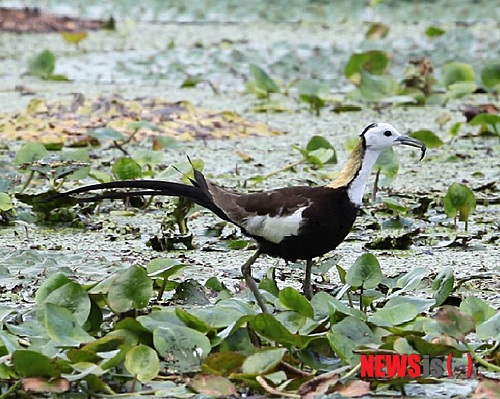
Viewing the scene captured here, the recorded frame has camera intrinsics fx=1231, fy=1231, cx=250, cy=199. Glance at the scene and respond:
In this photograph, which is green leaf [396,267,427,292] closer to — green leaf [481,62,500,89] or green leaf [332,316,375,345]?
green leaf [332,316,375,345]

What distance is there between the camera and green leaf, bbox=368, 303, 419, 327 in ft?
8.89

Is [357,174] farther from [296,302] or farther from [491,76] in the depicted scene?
[491,76]

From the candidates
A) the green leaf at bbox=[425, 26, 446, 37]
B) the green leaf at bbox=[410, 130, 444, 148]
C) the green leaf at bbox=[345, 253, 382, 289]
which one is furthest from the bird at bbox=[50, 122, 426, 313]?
the green leaf at bbox=[425, 26, 446, 37]

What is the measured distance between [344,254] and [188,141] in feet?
6.76

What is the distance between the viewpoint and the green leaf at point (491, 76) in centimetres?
679

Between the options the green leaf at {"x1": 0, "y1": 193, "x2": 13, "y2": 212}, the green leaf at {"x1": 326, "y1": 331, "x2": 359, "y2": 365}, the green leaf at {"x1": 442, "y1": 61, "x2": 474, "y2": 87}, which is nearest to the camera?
the green leaf at {"x1": 326, "y1": 331, "x2": 359, "y2": 365}

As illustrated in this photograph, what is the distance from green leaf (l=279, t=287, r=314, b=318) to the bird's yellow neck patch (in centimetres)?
48

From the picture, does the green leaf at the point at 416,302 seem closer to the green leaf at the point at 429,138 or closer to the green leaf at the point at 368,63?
the green leaf at the point at 429,138

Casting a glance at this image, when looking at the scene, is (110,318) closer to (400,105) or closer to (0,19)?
(400,105)

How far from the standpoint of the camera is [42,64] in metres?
7.41

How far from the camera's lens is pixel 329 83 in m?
7.37

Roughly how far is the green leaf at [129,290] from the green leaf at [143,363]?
263 mm

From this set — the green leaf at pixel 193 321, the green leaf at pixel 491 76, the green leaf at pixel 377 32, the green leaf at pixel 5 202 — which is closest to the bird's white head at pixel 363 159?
the green leaf at pixel 193 321

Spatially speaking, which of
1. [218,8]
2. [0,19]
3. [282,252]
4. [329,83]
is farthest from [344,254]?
[218,8]
